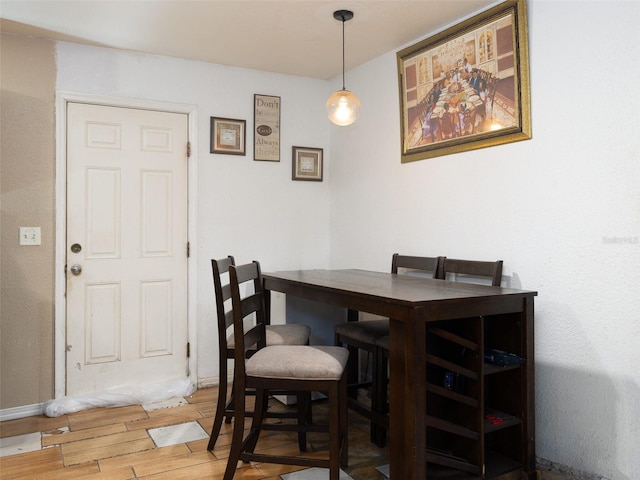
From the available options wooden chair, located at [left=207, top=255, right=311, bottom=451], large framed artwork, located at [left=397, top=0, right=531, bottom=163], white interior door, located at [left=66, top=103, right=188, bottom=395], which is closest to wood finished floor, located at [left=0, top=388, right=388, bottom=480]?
wooden chair, located at [left=207, top=255, right=311, bottom=451]

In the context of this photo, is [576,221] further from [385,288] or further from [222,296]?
[222,296]

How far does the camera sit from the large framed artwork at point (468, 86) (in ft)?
7.73

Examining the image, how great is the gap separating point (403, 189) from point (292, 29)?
3.96 feet

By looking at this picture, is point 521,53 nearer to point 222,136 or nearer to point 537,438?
point 537,438

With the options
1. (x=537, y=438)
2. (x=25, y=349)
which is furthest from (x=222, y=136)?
(x=537, y=438)

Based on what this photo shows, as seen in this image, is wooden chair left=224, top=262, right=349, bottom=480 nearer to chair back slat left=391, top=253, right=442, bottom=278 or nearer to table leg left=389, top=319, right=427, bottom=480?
table leg left=389, top=319, right=427, bottom=480

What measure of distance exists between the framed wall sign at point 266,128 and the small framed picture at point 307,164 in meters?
0.16

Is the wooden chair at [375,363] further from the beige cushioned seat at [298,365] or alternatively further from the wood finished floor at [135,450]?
the beige cushioned seat at [298,365]

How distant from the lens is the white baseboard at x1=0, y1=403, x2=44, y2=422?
2873 millimetres

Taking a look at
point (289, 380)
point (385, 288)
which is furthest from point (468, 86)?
point (289, 380)

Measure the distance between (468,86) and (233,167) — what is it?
5.82ft

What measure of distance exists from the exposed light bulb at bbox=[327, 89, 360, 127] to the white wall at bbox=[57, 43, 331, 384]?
3.82 feet

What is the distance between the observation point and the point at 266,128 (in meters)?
3.69

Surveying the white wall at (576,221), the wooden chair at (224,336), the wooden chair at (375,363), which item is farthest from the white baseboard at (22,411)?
the white wall at (576,221)
